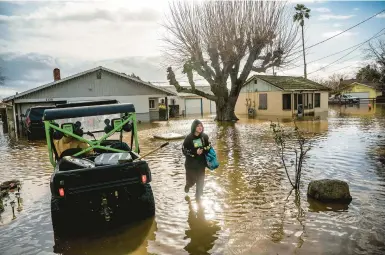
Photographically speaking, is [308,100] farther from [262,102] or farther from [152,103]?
[152,103]

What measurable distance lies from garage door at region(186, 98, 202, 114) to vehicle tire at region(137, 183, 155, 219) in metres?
35.1

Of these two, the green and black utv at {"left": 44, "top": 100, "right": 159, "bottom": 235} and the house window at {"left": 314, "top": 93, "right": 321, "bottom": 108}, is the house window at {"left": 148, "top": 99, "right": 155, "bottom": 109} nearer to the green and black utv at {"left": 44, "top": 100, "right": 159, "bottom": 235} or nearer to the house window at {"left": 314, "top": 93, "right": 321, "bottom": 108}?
the house window at {"left": 314, "top": 93, "right": 321, "bottom": 108}

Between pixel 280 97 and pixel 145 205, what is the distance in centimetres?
2729

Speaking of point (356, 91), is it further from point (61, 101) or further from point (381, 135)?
point (61, 101)

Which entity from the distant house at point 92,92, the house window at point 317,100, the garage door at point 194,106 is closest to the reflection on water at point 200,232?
the distant house at point 92,92

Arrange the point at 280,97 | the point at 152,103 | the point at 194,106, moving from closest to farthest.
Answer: the point at 280,97
the point at 152,103
the point at 194,106

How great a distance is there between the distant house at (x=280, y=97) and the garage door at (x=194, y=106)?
724 centimetres

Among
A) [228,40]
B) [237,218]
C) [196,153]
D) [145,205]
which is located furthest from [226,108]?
[145,205]

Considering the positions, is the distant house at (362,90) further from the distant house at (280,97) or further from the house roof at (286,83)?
the house roof at (286,83)

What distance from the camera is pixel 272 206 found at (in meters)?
6.02

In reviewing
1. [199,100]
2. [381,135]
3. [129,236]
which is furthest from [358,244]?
[199,100]

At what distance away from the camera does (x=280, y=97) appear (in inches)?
1198

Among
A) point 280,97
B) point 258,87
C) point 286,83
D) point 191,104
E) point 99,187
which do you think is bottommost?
point 99,187

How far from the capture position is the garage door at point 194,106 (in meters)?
40.5
